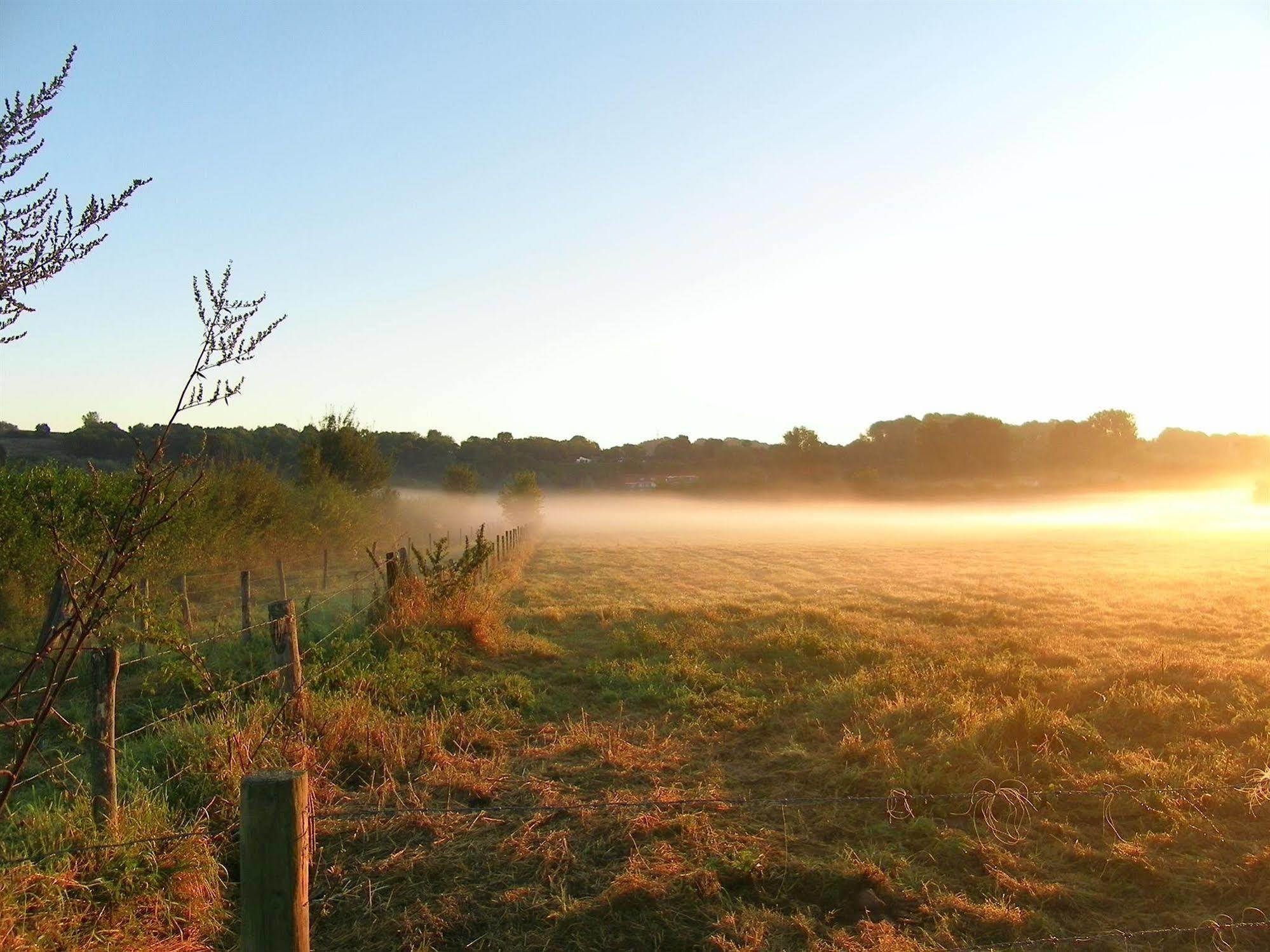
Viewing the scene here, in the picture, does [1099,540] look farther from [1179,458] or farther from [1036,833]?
[1179,458]

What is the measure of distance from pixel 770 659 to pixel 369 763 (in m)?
Answer: 6.34

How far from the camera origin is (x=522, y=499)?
5772 centimetres

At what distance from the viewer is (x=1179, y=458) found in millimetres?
100312

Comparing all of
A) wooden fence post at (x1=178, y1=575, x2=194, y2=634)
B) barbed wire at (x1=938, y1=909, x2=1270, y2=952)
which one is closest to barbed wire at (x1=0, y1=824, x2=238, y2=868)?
barbed wire at (x1=938, y1=909, x2=1270, y2=952)

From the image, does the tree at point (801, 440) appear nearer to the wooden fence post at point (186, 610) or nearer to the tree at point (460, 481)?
the tree at point (460, 481)

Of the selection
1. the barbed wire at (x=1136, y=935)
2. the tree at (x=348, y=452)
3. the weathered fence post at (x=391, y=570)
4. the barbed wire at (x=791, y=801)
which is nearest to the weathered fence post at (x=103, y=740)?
the barbed wire at (x=791, y=801)

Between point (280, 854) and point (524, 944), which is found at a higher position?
point (280, 854)

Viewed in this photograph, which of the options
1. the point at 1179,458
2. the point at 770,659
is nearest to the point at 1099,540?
the point at 770,659

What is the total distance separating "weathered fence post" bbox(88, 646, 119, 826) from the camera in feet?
14.9

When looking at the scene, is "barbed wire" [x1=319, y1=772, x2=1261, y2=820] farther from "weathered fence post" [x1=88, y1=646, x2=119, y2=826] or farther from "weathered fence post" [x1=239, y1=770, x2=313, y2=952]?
"weathered fence post" [x1=239, y1=770, x2=313, y2=952]

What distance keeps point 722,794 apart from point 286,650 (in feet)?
12.0

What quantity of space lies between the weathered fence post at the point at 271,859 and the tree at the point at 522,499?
51942mm

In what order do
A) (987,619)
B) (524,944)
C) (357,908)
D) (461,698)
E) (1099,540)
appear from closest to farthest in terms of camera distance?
(524,944)
(357,908)
(461,698)
(987,619)
(1099,540)

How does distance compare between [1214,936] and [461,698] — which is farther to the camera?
[461,698]
